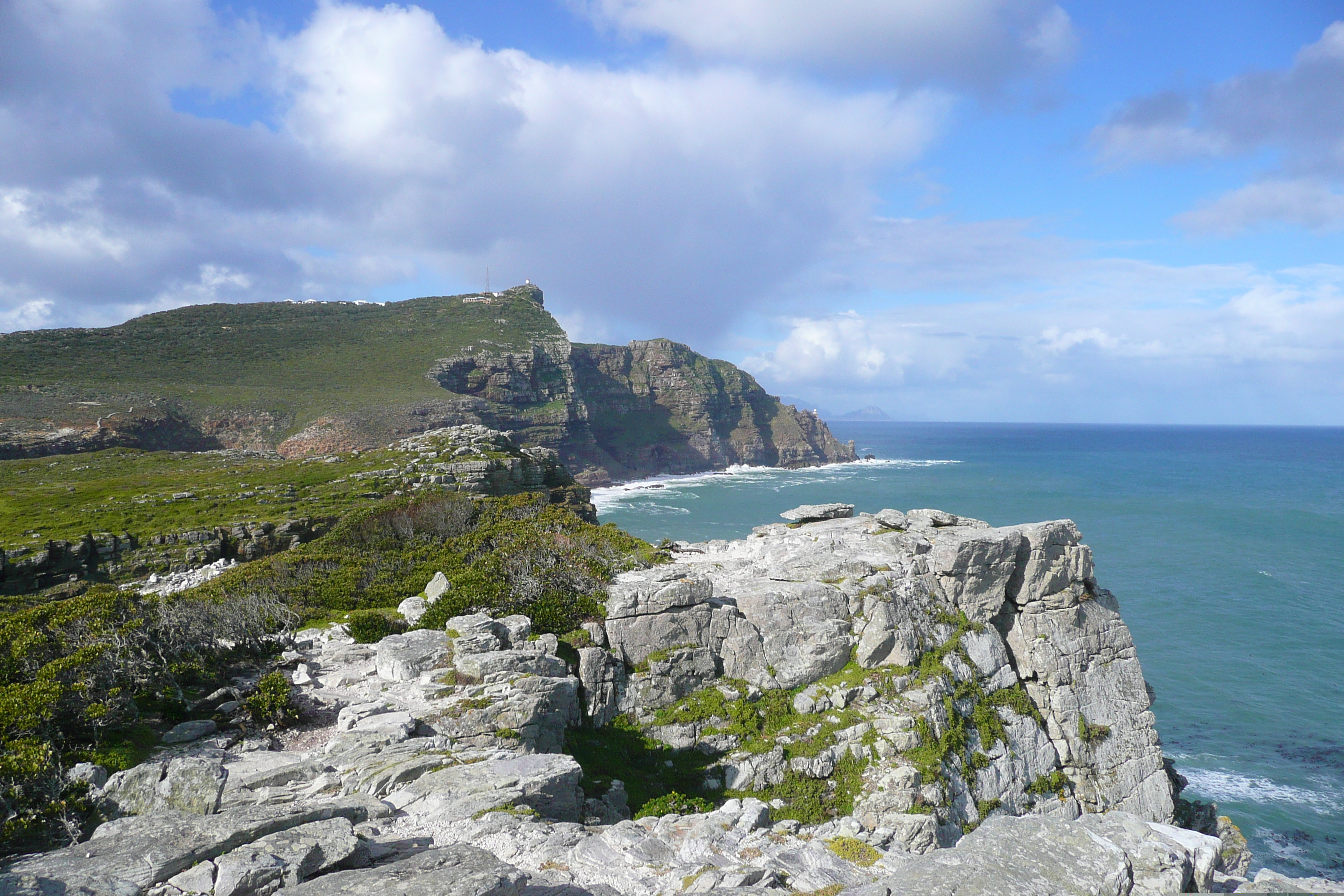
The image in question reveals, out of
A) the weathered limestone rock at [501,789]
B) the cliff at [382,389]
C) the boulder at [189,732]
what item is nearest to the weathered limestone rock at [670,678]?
the weathered limestone rock at [501,789]

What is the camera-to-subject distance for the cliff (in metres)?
76.4

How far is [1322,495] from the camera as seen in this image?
328 ft

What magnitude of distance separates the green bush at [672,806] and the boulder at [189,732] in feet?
30.2

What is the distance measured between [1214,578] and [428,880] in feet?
225

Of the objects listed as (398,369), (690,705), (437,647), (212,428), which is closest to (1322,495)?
(690,705)

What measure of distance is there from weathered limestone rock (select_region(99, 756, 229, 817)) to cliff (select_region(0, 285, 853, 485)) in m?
70.7

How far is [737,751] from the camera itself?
1820cm

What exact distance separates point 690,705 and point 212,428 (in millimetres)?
85055

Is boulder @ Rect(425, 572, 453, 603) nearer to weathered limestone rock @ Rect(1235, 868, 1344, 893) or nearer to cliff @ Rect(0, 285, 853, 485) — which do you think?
weathered limestone rock @ Rect(1235, 868, 1344, 893)

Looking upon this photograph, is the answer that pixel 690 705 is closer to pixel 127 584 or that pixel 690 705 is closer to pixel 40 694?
pixel 40 694

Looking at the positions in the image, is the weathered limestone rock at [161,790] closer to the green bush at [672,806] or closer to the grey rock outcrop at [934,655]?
the green bush at [672,806]

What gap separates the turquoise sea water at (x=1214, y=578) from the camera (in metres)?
29.3

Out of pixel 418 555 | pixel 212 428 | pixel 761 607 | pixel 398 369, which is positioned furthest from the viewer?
pixel 398 369

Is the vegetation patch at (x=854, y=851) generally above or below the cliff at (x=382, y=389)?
below
